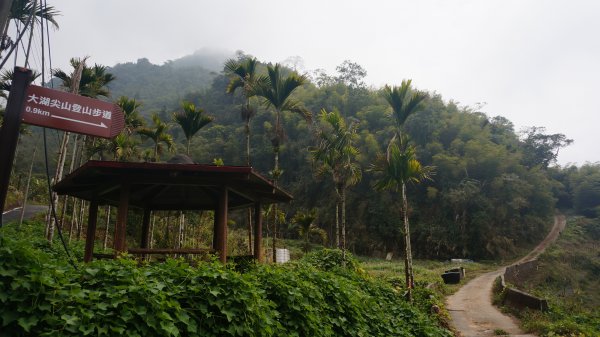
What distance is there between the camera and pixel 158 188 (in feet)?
29.0

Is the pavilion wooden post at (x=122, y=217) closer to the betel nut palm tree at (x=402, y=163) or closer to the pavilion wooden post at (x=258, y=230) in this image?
the pavilion wooden post at (x=258, y=230)

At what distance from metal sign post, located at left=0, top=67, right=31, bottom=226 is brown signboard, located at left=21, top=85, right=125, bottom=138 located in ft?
0.19

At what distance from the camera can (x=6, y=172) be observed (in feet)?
11.1

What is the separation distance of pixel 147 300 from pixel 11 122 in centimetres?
189

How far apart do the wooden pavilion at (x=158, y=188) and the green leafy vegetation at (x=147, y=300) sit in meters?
1.67

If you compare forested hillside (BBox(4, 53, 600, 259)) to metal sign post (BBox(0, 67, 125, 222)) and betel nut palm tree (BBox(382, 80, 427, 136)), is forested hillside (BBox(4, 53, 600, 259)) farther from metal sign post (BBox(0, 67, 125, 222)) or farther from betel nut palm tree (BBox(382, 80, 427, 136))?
metal sign post (BBox(0, 67, 125, 222))

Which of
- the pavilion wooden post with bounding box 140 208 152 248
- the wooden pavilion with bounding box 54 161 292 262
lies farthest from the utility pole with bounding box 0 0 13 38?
the pavilion wooden post with bounding box 140 208 152 248

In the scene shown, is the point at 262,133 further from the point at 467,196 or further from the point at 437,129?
the point at 467,196

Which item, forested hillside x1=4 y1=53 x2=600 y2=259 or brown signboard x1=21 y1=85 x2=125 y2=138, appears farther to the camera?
forested hillside x1=4 y1=53 x2=600 y2=259

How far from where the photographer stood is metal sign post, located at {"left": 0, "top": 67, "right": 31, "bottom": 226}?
3256 millimetres

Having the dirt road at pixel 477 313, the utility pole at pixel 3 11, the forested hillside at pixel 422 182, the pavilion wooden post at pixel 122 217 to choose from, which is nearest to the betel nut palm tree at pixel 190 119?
the pavilion wooden post at pixel 122 217

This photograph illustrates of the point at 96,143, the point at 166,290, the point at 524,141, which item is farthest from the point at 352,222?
the point at 524,141

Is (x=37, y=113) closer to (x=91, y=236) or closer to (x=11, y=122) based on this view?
(x=11, y=122)

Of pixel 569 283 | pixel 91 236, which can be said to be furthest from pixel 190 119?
pixel 569 283
